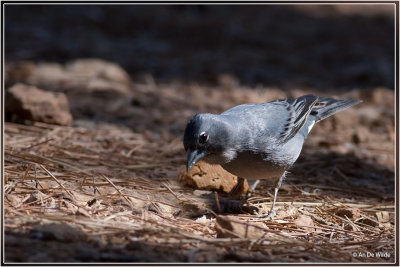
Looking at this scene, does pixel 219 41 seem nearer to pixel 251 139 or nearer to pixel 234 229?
pixel 251 139

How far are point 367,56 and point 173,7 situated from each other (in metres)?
4.24

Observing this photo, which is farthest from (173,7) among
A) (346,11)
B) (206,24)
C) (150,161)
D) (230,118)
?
(230,118)

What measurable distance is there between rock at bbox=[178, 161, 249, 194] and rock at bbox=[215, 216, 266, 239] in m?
1.27

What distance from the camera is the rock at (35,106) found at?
19.3ft

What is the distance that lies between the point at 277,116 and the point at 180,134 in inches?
69.2

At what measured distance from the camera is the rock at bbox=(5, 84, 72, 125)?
5.88m

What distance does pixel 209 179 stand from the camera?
477 centimetres

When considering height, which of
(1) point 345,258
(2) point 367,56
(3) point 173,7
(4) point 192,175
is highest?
(3) point 173,7

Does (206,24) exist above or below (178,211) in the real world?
above

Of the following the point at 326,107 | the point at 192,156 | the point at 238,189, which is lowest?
the point at 238,189

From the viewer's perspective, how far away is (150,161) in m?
5.34

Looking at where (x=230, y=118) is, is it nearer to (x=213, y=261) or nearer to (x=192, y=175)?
(x=192, y=175)

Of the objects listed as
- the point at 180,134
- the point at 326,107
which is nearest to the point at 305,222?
the point at 326,107

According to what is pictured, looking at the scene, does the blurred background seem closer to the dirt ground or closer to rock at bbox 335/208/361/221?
the dirt ground
